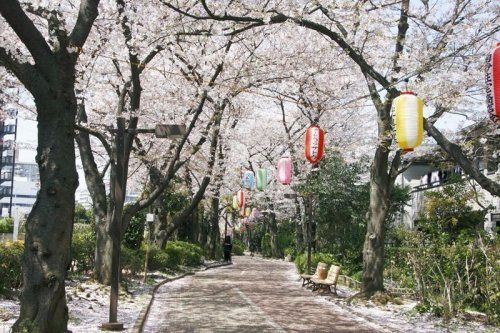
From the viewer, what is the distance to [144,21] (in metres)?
13.3

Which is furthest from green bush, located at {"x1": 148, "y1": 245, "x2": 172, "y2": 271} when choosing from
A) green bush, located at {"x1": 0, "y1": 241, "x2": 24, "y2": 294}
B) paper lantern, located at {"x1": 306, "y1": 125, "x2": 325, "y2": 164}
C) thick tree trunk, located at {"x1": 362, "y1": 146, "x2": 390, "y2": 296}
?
green bush, located at {"x1": 0, "y1": 241, "x2": 24, "y2": 294}

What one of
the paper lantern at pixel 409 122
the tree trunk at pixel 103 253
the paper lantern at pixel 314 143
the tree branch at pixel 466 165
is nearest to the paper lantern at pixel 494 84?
the tree branch at pixel 466 165

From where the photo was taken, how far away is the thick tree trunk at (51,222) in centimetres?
682

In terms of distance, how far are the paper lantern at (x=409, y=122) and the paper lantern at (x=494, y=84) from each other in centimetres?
187

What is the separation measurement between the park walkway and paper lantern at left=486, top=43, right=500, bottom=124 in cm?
577

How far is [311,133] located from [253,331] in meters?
6.52

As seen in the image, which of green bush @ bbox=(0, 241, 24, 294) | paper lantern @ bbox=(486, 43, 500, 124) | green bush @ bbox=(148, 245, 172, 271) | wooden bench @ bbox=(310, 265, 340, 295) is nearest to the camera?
paper lantern @ bbox=(486, 43, 500, 124)

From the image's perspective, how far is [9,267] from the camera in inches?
453

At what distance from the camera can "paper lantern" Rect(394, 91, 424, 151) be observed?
9.48 metres

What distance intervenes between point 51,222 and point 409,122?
6312 mm

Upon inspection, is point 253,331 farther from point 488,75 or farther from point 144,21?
point 144,21

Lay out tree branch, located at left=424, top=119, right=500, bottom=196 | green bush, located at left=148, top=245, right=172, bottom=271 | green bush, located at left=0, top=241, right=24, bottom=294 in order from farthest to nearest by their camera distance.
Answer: green bush, located at left=148, top=245, right=172, bottom=271 → green bush, located at left=0, top=241, right=24, bottom=294 → tree branch, located at left=424, top=119, right=500, bottom=196

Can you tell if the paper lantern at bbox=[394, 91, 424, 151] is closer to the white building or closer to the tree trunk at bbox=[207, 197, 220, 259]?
the white building

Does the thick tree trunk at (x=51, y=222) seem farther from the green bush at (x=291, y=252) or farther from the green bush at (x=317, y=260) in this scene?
the green bush at (x=291, y=252)
